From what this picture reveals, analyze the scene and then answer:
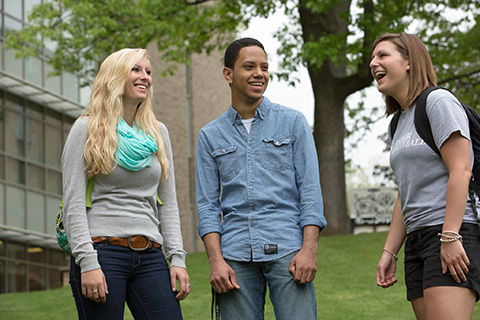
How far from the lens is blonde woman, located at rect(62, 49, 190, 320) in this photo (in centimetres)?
414

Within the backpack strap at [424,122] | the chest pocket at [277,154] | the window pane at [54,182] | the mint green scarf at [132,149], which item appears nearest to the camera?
the backpack strap at [424,122]

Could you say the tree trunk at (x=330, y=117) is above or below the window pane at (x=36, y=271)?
above

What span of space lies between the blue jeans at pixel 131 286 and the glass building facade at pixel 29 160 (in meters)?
18.9

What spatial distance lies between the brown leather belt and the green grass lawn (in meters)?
5.39

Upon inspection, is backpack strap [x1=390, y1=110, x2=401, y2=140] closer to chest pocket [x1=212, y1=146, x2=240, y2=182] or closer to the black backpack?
the black backpack

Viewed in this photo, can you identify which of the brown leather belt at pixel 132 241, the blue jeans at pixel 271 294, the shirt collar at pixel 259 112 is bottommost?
the blue jeans at pixel 271 294

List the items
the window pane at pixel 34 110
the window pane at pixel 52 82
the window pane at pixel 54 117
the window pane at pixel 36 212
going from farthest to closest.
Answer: the window pane at pixel 54 117 < the window pane at pixel 34 110 < the window pane at pixel 52 82 < the window pane at pixel 36 212

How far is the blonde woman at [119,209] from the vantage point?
4.14 metres

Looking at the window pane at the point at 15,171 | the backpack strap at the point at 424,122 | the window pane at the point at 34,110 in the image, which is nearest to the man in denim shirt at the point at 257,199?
the backpack strap at the point at 424,122

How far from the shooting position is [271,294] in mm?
4246

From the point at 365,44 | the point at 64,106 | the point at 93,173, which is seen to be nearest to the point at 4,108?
the point at 64,106

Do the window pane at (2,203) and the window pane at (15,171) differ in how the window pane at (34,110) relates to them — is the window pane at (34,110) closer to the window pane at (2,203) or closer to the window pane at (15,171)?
the window pane at (15,171)

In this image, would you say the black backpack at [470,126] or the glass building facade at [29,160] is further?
the glass building facade at [29,160]

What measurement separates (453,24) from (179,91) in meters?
14.7
